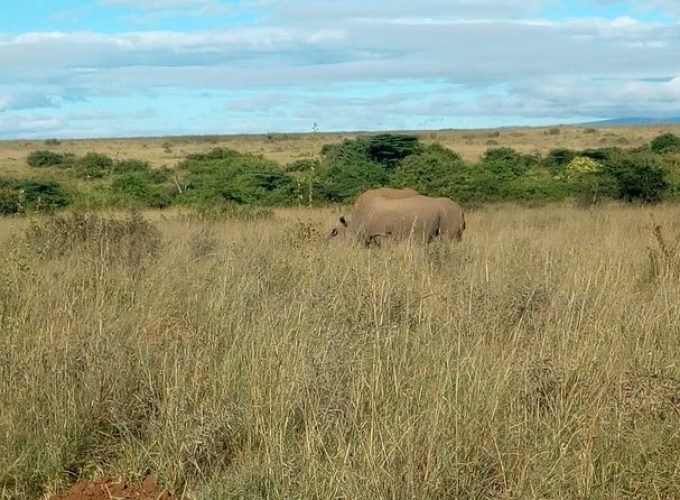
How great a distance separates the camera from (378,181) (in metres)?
29.0

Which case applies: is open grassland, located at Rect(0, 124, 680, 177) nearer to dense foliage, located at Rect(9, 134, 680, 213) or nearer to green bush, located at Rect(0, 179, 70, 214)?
dense foliage, located at Rect(9, 134, 680, 213)

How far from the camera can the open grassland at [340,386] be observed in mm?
4008

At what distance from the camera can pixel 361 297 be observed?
20.7 feet

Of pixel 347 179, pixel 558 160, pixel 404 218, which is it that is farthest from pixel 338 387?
pixel 558 160

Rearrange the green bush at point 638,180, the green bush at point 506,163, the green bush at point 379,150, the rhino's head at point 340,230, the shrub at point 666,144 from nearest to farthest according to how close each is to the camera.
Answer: the rhino's head at point 340,230 < the green bush at point 638,180 < the green bush at point 506,163 < the green bush at point 379,150 < the shrub at point 666,144

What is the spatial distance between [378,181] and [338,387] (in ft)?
80.5

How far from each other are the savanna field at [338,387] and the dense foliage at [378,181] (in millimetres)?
12722

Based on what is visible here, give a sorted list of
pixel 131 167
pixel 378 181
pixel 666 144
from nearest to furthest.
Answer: pixel 378 181 < pixel 131 167 < pixel 666 144

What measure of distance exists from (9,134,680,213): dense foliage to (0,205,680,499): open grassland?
1276 centimetres

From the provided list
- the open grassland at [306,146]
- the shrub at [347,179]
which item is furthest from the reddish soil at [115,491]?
the open grassland at [306,146]

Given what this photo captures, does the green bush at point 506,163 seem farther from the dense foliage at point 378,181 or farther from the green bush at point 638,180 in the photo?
the green bush at point 638,180

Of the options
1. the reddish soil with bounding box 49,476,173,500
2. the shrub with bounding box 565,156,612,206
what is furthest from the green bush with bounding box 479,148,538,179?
the reddish soil with bounding box 49,476,173,500

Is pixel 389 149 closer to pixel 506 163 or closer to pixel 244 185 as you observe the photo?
pixel 506 163

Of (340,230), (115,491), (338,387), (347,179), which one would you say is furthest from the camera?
(347,179)
